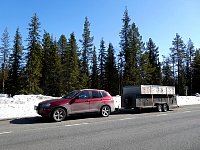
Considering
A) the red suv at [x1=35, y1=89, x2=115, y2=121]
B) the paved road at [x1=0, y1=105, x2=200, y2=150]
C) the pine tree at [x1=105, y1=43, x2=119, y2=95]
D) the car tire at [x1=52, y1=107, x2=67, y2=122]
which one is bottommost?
A: the paved road at [x1=0, y1=105, x2=200, y2=150]

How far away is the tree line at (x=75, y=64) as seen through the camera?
58.0 metres

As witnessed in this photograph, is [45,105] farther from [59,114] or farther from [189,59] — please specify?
[189,59]

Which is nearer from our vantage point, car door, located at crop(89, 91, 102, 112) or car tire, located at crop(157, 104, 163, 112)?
car door, located at crop(89, 91, 102, 112)

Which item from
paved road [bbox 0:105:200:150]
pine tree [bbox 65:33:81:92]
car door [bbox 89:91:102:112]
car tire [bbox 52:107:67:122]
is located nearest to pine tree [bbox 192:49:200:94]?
pine tree [bbox 65:33:81:92]

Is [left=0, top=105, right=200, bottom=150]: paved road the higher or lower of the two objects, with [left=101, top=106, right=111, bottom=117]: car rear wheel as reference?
lower

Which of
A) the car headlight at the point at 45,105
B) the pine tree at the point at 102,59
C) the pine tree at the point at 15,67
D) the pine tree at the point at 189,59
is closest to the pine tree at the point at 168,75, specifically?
the pine tree at the point at 189,59

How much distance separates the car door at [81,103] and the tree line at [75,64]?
38.8m

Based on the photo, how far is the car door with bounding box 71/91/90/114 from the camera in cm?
1657

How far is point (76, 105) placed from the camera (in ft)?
54.6

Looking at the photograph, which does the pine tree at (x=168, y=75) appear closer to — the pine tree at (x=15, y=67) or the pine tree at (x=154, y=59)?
the pine tree at (x=154, y=59)

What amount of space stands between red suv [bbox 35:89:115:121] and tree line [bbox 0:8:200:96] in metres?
38.4

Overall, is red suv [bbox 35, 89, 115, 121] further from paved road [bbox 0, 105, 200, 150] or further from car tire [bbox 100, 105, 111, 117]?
paved road [bbox 0, 105, 200, 150]

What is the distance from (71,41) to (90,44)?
5.05 m

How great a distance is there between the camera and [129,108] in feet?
69.8
